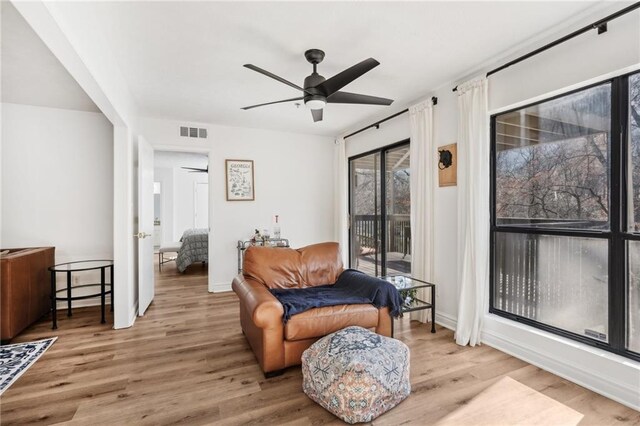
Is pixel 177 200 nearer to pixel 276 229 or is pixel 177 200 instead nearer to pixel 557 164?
pixel 276 229

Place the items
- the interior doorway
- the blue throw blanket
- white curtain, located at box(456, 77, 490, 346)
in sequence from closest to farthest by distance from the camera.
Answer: the blue throw blanket < white curtain, located at box(456, 77, 490, 346) < the interior doorway

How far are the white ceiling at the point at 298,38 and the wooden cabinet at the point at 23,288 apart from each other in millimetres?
2112

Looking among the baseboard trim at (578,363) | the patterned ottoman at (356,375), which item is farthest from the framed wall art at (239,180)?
the baseboard trim at (578,363)

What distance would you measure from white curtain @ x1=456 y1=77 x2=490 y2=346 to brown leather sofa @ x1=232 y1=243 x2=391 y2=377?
820 mm

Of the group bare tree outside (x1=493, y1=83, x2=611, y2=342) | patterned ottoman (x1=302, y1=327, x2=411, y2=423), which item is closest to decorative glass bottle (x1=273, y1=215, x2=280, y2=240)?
patterned ottoman (x1=302, y1=327, x2=411, y2=423)

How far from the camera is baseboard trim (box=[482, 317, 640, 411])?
199 centimetres

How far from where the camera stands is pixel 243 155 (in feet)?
16.6

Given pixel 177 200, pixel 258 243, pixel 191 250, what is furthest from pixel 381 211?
pixel 177 200

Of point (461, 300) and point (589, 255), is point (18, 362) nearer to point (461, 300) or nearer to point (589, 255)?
point (461, 300)

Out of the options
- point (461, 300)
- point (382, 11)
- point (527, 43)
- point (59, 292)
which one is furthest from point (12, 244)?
point (527, 43)

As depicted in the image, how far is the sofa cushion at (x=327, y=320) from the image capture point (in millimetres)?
2336

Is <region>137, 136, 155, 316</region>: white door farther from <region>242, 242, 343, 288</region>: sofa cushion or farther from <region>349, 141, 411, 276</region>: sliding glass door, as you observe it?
<region>349, 141, 411, 276</region>: sliding glass door

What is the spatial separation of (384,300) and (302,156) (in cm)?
343

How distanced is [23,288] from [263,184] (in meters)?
3.16
